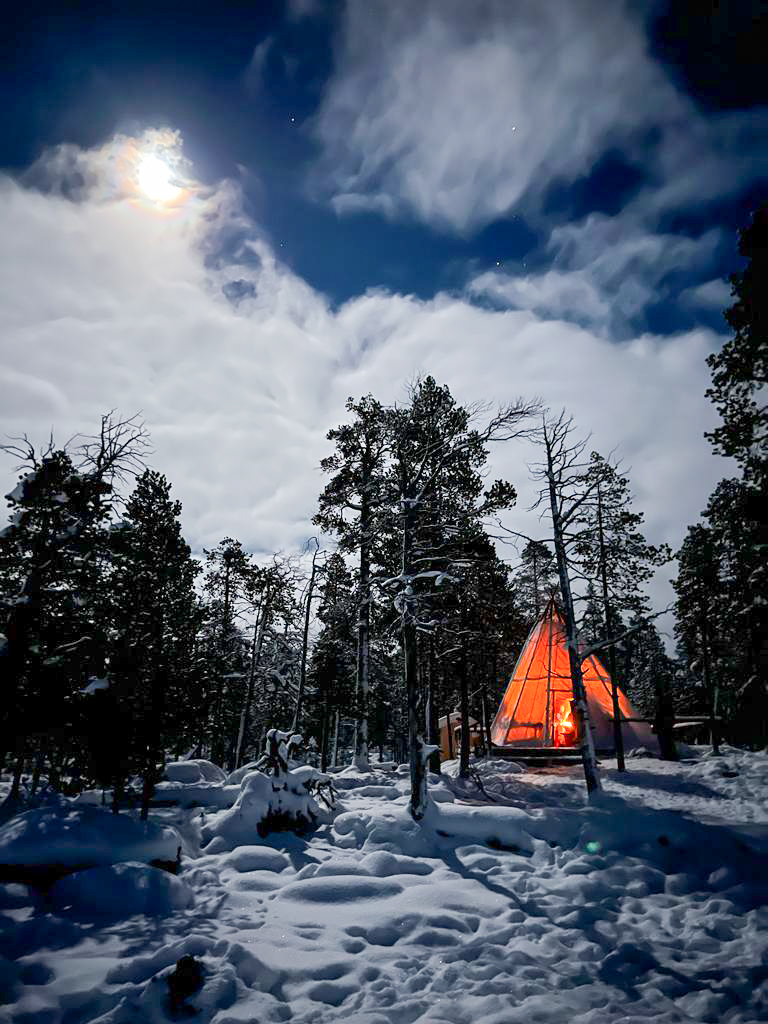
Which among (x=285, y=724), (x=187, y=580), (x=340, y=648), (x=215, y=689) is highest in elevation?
(x=187, y=580)

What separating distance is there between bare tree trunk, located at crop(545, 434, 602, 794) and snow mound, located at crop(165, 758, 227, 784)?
419 inches

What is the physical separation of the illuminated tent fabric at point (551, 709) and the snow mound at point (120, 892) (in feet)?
54.3

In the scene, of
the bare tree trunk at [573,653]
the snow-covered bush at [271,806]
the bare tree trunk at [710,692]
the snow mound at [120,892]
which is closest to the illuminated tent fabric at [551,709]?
the bare tree trunk at [710,692]

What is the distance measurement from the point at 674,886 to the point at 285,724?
24544 millimetres

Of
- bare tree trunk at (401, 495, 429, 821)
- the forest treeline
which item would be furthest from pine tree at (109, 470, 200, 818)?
bare tree trunk at (401, 495, 429, 821)

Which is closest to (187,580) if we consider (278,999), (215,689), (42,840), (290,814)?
(215,689)

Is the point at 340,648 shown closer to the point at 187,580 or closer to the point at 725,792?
the point at 187,580

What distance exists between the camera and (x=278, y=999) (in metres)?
4.05

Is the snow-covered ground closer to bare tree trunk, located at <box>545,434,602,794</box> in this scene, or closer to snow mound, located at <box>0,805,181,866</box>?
snow mound, located at <box>0,805,181,866</box>

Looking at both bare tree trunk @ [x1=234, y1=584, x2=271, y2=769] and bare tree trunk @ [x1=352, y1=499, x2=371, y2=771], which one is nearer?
bare tree trunk @ [x1=352, y1=499, x2=371, y2=771]

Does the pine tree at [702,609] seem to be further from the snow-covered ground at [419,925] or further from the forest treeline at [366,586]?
the snow-covered ground at [419,925]

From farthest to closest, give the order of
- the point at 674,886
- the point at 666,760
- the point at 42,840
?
1. the point at 666,760
2. the point at 674,886
3. the point at 42,840

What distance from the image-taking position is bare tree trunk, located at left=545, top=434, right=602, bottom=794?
11.8m

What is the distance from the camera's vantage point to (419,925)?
5.44 m
